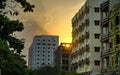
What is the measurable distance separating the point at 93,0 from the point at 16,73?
1019 inches

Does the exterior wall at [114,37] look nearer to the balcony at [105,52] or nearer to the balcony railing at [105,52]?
the balcony railing at [105,52]

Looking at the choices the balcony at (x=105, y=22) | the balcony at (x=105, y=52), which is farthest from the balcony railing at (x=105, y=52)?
the balcony at (x=105, y=22)

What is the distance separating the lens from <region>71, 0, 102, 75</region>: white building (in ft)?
290

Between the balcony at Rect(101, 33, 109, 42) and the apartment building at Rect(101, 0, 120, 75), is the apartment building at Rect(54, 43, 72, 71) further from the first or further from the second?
the balcony at Rect(101, 33, 109, 42)

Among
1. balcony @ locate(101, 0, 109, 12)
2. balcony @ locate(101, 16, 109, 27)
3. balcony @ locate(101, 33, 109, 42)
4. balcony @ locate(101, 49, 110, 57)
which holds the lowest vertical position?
balcony @ locate(101, 49, 110, 57)

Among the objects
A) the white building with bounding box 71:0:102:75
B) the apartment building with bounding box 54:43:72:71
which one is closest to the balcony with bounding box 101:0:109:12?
the white building with bounding box 71:0:102:75

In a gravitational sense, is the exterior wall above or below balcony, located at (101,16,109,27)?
below

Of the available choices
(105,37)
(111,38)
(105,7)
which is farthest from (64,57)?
(111,38)

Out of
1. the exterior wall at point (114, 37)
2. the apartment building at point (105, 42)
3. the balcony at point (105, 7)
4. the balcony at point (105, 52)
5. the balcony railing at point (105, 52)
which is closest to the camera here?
the exterior wall at point (114, 37)

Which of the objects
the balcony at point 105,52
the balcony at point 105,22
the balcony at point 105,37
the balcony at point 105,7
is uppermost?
the balcony at point 105,7

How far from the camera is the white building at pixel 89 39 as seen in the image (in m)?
88.2

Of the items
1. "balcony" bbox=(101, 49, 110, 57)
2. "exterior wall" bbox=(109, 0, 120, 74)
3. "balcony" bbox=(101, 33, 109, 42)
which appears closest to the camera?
"exterior wall" bbox=(109, 0, 120, 74)

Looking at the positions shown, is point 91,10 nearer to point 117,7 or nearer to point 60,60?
point 117,7

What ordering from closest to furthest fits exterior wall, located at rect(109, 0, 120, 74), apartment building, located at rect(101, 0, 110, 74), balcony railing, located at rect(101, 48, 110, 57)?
exterior wall, located at rect(109, 0, 120, 74) → balcony railing, located at rect(101, 48, 110, 57) → apartment building, located at rect(101, 0, 110, 74)
